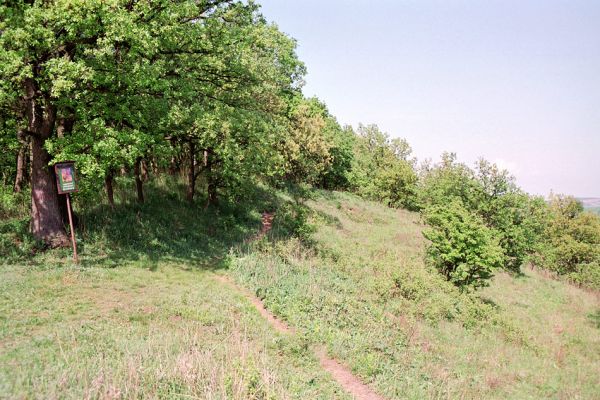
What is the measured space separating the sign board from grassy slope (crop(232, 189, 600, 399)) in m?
6.79

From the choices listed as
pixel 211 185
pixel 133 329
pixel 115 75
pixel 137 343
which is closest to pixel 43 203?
pixel 115 75

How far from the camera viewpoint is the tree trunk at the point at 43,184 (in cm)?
1467

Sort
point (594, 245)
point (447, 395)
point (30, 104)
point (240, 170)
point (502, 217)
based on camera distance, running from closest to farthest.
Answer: point (447, 395), point (30, 104), point (240, 170), point (502, 217), point (594, 245)

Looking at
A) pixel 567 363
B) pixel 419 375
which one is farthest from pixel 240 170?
pixel 567 363

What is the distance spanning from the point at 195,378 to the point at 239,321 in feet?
12.4

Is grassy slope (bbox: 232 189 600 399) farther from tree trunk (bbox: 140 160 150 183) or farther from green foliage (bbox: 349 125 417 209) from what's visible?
green foliage (bbox: 349 125 417 209)

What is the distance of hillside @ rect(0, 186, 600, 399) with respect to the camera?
7.50 m

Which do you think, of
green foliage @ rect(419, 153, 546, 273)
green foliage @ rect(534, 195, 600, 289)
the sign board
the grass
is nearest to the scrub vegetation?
the grass

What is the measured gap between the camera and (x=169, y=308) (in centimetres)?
1120

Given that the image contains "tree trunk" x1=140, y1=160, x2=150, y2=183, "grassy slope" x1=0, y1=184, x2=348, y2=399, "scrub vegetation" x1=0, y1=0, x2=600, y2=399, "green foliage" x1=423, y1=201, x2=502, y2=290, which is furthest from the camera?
"tree trunk" x1=140, y1=160, x2=150, y2=183

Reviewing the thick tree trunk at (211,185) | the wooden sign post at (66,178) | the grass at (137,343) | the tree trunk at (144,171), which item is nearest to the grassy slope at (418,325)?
the grass at (137,343)

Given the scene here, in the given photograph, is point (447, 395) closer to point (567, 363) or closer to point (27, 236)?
point (567, 363)

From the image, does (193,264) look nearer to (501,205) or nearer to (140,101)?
(140,101)

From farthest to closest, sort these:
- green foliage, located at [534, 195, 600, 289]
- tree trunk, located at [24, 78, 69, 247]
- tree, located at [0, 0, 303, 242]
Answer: green foliage, located at [534, 195, 600, 289], tree trunk, located at [24, 78, 69, 247], tree, located at [0, 0, 303, 242]
